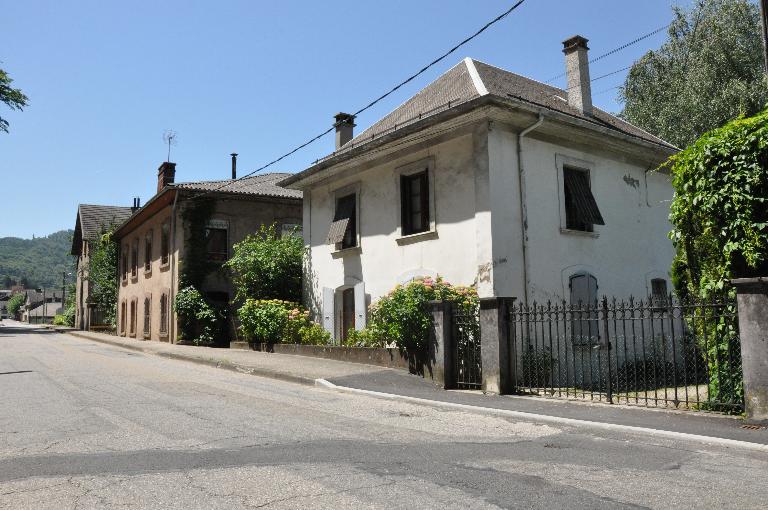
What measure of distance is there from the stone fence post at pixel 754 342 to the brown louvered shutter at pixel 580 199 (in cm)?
681

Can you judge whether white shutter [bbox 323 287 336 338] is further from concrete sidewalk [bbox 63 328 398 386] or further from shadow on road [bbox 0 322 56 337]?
shadow on road [bbox 0 322 56 337]

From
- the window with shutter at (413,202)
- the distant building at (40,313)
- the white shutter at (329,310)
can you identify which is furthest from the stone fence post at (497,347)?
the distant building at (40,313)

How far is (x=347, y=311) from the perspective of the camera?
54.4ft

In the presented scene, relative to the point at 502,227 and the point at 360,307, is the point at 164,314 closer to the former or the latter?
the point at 360,307

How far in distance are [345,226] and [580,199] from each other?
243 inches

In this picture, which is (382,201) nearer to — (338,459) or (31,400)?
(31,400)

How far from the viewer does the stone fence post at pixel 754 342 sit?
682cm

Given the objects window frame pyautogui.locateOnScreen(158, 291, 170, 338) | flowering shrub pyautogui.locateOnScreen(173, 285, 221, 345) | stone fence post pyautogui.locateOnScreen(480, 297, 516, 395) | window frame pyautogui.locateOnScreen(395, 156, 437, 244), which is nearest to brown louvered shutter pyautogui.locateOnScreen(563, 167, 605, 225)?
window frame pyautogui.locateOnScreen(395, 156, 437, 244)

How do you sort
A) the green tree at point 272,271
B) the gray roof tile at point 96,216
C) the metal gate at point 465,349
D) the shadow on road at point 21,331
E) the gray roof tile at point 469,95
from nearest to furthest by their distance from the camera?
the metal gate at point 465,349 < the gray roof tile at point 469,95 < the green tree at point 272,271 < the shadow on road at point 21,331 < the gray roof tile at point 96,216

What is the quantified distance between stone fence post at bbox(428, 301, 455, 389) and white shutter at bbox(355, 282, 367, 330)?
15.0ft

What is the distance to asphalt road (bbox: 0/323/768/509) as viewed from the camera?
405cm

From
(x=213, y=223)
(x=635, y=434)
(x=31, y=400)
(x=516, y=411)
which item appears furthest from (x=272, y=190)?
(x=635, y=434)

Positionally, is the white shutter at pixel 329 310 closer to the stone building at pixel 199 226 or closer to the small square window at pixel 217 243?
the stone building at pixel 199 226

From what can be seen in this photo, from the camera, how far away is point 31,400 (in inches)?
330
